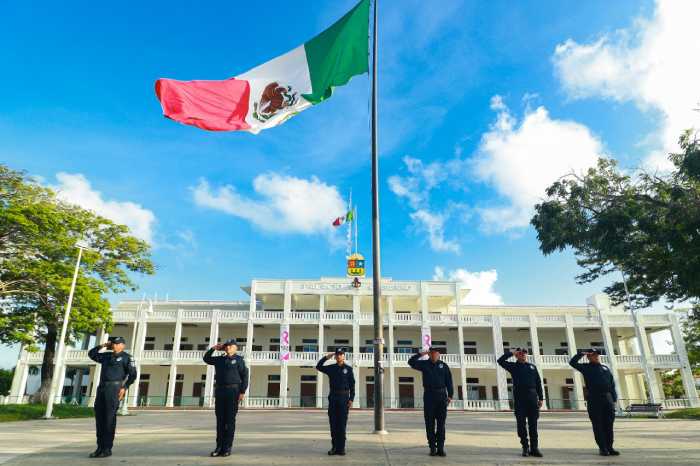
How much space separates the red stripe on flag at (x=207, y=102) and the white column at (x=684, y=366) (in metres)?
34.3

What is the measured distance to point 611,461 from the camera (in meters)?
5.82

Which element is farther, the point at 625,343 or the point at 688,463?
the point at 625,343

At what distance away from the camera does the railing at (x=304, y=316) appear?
1326 inches

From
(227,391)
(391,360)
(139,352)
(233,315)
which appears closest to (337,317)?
(391,360)

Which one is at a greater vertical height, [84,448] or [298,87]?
[298,87]

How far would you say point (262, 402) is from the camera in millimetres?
30953

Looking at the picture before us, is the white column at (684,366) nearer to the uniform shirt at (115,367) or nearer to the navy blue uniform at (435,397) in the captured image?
the navy blue uniform at (435,397)

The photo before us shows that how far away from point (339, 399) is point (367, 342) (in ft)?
101

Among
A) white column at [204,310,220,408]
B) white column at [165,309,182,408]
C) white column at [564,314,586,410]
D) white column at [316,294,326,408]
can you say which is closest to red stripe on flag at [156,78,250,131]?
white column at [316,294,326,408]

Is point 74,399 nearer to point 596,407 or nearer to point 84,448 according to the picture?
point 84,448

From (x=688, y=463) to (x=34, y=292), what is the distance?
23758 millimetres

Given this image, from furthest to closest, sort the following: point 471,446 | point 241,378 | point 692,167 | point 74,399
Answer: point 74,399
point 692,167
point 471,446
point 241,378

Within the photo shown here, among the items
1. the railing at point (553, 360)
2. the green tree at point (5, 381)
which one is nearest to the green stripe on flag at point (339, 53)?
the railing at point (553, 360)

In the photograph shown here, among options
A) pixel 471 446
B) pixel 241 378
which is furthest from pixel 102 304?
pixel 471 446
